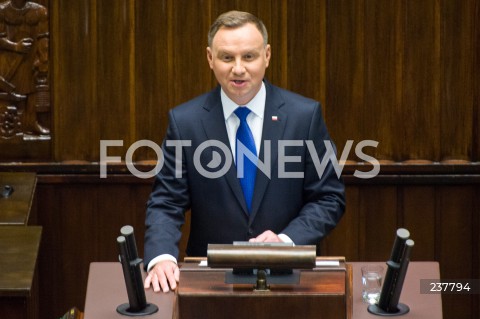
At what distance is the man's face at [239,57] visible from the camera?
3717 mm

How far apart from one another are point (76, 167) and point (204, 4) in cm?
95

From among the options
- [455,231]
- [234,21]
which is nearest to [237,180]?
[234,21]

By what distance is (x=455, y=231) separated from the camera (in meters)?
5.22

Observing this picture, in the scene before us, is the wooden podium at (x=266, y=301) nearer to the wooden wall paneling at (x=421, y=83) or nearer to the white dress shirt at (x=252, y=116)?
the white dress shirt at (x=252, y=116)

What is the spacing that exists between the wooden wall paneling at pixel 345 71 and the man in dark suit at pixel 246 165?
113cm

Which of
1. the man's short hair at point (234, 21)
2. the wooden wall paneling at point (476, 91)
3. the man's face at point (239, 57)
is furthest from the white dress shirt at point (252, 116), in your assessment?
the wooden wall paneling at point (476, 91)

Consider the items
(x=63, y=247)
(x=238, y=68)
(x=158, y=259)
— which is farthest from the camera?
(x=63, y=247)

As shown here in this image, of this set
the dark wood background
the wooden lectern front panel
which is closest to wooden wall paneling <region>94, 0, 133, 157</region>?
the dark wood background

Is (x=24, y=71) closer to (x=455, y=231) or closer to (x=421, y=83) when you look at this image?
(x=421, y=83)

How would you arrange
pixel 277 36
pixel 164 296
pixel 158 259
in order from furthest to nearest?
1. pixel 277 36
2. pixel 158 259
3. pixel 164 296

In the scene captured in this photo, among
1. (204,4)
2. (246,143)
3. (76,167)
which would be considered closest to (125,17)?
(204,4)

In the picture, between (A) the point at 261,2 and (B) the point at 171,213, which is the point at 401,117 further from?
(B) the point at 171,213

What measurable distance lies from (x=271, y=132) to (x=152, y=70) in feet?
4.32

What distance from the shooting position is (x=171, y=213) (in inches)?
148
